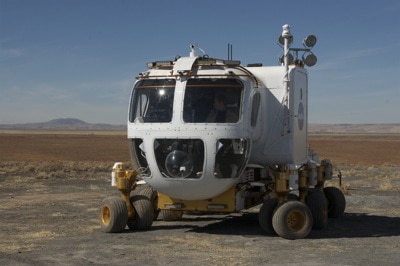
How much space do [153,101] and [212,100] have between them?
1.20 metres

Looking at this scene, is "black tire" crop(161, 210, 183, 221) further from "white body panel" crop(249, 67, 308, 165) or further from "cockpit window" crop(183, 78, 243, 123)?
"cockpit window" crop(183, 78, 243, 123)

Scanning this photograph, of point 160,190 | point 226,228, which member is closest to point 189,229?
point 226,228

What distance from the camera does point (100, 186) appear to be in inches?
914

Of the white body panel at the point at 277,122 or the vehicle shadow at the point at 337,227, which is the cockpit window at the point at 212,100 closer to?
the white body panel at the point at 277,122

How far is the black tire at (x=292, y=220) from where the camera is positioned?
36.2ft

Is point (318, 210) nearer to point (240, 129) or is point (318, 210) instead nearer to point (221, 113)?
point (240, 129)

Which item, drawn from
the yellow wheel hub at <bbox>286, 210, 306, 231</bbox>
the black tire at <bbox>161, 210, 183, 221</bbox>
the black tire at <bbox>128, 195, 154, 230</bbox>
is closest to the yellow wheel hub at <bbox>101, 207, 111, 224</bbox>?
the black tire at <bbox>128, 195, 154, 230</bbox>

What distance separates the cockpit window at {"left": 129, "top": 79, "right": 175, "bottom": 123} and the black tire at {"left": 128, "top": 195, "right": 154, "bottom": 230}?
1.85 meters

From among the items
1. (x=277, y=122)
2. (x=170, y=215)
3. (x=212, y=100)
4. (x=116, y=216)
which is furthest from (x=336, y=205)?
(x=116, y=216)

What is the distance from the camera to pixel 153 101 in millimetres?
11453

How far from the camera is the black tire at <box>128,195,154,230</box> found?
40.0 ft

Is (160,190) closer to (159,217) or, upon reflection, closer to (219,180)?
(219,180)

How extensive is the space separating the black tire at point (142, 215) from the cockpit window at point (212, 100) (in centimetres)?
235

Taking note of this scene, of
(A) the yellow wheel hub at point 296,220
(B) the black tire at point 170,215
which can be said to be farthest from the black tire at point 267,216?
(B) the black tire at point 170,215
